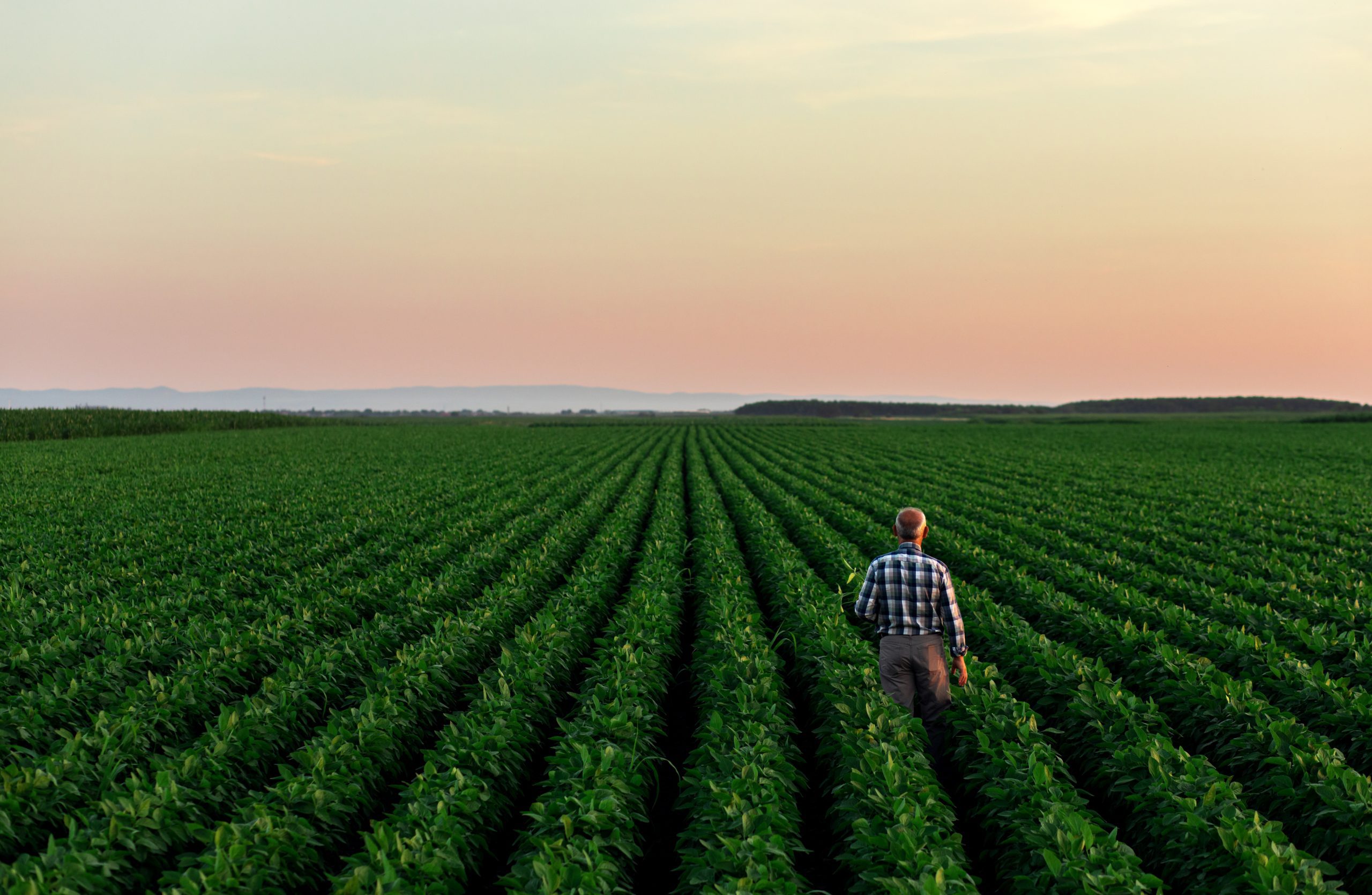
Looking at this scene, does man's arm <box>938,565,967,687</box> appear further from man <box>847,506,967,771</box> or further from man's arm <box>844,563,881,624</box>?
man's arm <box>844,563,881,624</box>

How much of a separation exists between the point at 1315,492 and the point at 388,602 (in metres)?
30.6

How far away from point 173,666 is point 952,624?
9.04 meters

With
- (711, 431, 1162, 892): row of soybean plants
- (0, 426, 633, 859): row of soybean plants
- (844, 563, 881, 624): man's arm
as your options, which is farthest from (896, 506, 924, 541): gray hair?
(0, 426, 633, 859): row of soybean plants

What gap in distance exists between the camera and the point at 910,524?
7.03 m

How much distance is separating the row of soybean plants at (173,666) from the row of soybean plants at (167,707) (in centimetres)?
2

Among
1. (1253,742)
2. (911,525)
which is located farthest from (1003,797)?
(1253,742)

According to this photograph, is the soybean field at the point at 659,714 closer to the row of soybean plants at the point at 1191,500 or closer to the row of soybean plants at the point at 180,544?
the row of soybean plants at the point at 180,544

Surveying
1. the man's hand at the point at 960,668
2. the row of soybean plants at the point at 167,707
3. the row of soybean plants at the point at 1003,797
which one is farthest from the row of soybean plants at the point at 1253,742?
the row of soybean plants at the point at 167,707

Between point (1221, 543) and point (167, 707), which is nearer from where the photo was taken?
point (167, 707)

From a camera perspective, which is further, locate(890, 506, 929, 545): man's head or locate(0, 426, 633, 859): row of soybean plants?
locate(890, 506, 929, 545): man's head

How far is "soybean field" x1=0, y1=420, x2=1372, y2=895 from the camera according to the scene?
5.06 m

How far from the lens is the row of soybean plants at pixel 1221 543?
1227 centimetres

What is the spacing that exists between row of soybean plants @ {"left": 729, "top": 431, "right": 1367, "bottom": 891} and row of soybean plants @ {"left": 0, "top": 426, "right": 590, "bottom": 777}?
31.0 ft

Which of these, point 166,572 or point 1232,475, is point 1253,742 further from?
point 1232,475
